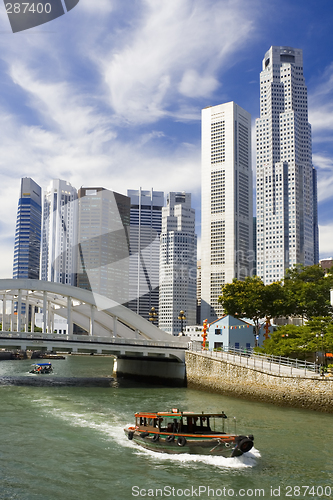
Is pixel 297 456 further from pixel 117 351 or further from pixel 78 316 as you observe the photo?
pixel 78 316

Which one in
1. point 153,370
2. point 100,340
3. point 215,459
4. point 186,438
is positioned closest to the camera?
point 215,459

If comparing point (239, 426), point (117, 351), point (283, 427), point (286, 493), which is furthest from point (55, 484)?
point (117, 351)

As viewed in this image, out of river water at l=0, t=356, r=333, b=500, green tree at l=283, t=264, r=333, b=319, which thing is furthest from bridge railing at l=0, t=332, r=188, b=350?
green tree at l=283, t=264, r=333, b=319

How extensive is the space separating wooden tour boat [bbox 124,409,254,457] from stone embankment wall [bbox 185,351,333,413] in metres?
11.9

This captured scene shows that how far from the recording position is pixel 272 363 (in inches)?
1641

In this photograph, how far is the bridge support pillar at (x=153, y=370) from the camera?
4816 centimetres

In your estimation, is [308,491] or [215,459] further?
[215,459]

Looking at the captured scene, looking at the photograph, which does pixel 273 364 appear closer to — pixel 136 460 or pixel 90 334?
pixel 90 334

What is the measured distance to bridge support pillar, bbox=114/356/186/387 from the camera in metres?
48.2

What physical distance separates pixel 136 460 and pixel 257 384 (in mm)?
18026

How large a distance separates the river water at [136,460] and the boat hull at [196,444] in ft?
0.95

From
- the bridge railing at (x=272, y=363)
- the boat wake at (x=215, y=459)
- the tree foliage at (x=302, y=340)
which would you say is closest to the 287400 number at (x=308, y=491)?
the boat wake at (x=215, y=459)

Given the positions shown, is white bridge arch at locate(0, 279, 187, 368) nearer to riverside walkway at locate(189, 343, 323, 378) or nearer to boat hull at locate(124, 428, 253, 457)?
riverside walkway at locate(189, 343, 323, 378)

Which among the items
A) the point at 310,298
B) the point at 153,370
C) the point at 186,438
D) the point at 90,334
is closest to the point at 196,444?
the point at 186,438
